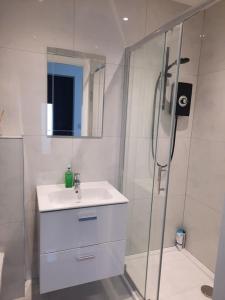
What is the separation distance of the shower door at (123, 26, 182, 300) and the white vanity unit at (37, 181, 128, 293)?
272 mm

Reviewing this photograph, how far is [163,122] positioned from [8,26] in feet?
4.24

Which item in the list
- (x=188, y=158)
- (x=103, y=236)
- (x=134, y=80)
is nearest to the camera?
(x=103, y=236)

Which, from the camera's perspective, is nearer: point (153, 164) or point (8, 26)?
point (8, 26)

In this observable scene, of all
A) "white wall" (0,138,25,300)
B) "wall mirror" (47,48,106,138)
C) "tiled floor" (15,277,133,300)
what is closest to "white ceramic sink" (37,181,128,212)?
"white wall" (0,138,25,300)

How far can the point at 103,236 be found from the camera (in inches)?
62.8

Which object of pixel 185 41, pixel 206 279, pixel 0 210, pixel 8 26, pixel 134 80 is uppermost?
pixel 185 41

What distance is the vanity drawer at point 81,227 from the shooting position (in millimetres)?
1442

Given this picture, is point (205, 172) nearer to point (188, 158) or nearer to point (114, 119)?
point (188, 158)

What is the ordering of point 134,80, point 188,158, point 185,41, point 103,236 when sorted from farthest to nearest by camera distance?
1. point 188,158
2. point 185,41
3. point 134,80
4. point 103,236

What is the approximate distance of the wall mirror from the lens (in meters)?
1.75

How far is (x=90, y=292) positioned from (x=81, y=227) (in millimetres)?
722

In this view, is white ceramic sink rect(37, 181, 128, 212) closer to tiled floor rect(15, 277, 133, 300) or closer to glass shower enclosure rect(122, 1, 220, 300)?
glass shower enclosure rect(122, 1, 220, 300)

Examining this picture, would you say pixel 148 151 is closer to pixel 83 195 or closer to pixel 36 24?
pixel 83 195

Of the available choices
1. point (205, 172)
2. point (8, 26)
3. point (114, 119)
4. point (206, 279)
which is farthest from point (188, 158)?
point (8, 26)
